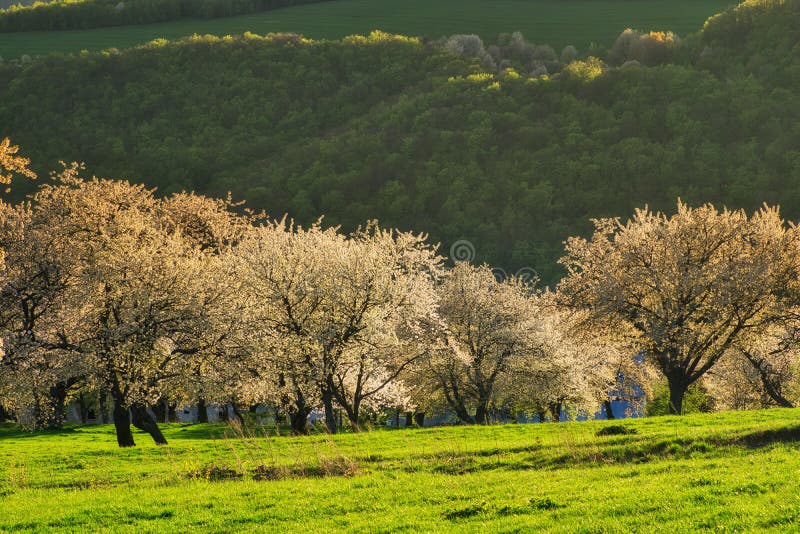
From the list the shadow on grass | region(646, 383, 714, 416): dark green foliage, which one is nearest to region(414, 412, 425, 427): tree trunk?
region(646, 383, 714, 416): dark green foliage

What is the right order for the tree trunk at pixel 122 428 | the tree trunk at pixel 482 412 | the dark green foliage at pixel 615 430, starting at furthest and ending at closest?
the tree trunk at pixel 482 412 → the tree trunk at pixel 122 428 → the dark green foliage at pixel 615 430

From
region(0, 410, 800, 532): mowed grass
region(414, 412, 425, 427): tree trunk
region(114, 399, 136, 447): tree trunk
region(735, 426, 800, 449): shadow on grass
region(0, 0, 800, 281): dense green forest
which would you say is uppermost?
region(0, 0, 800, 281): dense green forest

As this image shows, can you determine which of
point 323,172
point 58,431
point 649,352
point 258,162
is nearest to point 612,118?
point 323,172

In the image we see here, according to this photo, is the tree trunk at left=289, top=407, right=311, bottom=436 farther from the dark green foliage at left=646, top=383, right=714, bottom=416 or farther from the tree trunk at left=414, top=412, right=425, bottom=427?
the dark green foliage at left=646, top=383, right=714, bottom=416

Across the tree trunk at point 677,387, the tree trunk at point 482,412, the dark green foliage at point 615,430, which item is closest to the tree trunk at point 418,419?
the tree trunk at point 482,412

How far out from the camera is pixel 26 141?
184375 millimetres

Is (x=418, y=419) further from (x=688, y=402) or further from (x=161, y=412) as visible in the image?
(x=161, y=412)

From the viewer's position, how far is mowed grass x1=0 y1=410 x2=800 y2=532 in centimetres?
1502

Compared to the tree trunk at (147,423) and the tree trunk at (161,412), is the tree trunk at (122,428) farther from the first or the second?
the tree trunk at (161,412)

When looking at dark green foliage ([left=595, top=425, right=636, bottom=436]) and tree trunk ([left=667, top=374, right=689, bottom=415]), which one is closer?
dark green foliage ([left=595, top=425, right=636, bottom=436])

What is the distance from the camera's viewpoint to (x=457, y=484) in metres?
20.2

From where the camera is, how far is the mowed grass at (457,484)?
49.3 feet

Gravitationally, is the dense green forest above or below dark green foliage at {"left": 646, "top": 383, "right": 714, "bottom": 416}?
above

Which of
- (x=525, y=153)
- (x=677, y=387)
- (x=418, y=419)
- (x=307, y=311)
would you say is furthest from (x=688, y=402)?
(x=525, y=153)
